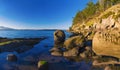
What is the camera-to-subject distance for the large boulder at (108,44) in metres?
34.1

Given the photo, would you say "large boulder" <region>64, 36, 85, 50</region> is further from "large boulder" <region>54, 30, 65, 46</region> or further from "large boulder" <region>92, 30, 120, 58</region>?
"large boulder" <region>54, 30, 65, 46</region>

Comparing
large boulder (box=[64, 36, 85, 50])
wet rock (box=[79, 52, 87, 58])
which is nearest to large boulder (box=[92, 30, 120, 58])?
wet rock (box=[79, 52, 87, 58])

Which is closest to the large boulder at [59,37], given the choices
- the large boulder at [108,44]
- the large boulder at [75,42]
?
the large boulder at [75,42]

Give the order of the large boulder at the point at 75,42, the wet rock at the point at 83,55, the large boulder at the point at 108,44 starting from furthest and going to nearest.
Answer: the large boulder at the point at 75,42 → the wet rock at the point at 83,55 → the large boulder at the point at 108,44

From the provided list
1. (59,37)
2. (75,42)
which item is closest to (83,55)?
(75,42)

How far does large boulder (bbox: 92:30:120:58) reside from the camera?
3406cm

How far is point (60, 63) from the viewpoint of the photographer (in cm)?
3011

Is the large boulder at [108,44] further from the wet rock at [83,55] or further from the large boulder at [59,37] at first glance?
the large boulder at [59,37]

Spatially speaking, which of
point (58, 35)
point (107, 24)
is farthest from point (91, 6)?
point (58, 35)

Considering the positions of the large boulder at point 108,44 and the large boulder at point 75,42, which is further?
the large boulder at point 75,42

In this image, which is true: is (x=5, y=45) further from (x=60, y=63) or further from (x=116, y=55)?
(x=116, y=55)

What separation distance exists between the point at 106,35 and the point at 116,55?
15.5 ft

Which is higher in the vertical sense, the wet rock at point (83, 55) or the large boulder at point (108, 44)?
the large boulder at point (108, 44)

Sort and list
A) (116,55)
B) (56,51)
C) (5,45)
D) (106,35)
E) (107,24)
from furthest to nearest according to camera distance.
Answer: (107,24) < (5,45) < (56,51) < (106,35) < (116,55)
